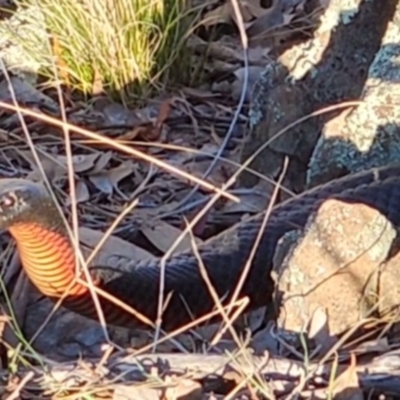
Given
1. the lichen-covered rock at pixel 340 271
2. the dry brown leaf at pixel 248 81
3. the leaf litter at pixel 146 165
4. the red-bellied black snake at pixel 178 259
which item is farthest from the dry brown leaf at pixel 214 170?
the lichen-covered rock at pixel 340 271

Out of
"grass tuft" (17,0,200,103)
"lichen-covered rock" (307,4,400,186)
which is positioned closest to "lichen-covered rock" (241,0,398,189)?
"lichen-covered rock" (307,4,400,186)

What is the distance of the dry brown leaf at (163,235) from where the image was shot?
4.05 m

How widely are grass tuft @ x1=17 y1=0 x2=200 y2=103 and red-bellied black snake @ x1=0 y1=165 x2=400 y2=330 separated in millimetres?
1479

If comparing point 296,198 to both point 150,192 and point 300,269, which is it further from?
point 150,192

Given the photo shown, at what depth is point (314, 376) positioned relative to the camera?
280 cm

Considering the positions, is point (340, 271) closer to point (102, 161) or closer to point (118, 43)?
point (102, 161)

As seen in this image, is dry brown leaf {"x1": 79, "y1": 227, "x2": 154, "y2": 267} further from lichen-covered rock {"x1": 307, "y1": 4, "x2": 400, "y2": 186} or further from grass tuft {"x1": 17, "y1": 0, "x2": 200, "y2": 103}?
grass tuft {"x1": 17, "y1": 0, "x2": 200, "y2": 103}

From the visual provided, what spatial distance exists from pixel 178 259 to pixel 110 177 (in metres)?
1.05

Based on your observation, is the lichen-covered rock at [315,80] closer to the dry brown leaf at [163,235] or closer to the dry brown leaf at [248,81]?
the dry brown leaf at [163,235]

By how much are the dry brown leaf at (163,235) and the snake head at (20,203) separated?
868mm

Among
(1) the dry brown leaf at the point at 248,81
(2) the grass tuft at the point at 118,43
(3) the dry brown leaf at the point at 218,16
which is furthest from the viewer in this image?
(3) the dry brown leaf at the point at 218,16

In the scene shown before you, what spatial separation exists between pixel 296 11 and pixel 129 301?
8.87 feet

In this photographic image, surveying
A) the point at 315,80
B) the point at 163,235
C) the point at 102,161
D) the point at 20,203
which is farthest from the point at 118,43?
the point at 20,203

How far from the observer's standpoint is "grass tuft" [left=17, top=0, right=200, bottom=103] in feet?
16.4
